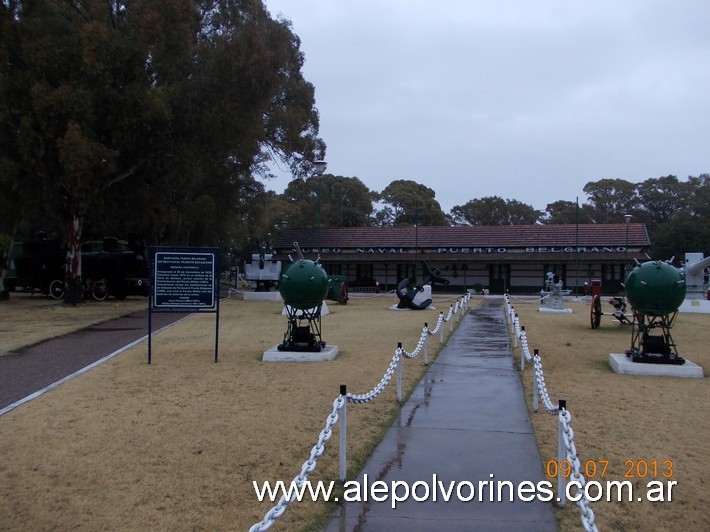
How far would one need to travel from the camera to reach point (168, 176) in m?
27.4

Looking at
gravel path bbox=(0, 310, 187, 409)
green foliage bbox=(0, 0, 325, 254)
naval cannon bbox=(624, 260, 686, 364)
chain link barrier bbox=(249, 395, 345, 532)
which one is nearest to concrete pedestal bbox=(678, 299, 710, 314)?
naval cannon bbox=(624, 260, 686, 364)

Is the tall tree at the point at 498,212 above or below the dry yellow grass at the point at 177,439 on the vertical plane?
above

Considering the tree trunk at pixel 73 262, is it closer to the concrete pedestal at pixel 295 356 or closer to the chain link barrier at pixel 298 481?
the concrete pedestal at pixel 295 356

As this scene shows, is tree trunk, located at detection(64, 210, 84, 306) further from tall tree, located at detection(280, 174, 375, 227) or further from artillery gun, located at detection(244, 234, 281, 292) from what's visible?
tall tree, located at detection(280, 174, 375, 227)

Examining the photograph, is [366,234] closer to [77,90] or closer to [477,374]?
[77,90]

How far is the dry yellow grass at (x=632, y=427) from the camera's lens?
5336 millimetres

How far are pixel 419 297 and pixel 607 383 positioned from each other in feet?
59.9

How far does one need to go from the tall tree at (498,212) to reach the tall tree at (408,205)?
6.71m

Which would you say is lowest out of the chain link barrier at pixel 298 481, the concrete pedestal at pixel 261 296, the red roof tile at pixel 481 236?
the concrete pedestal at pixel 261 296

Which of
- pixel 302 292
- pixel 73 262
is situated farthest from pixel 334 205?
pixel 302 292

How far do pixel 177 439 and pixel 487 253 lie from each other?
137 ft

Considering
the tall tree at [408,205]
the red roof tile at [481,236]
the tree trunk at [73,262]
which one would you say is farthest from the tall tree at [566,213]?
the tree trunk at [73,262]

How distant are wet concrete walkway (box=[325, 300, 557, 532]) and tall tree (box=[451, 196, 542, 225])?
71.9 metres

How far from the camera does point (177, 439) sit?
730 cm
